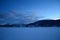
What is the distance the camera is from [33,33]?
155 cm

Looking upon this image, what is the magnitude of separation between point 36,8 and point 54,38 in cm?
54

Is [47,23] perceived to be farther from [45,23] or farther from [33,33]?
[33,33]

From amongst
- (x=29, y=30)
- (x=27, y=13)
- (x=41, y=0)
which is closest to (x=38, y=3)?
(x=41, y=0)

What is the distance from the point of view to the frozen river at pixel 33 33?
59.5 inches

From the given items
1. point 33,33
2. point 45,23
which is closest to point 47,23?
point 45,23

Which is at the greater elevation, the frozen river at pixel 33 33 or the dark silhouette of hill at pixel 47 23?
the dark silhouette of hill at pixel 47 23

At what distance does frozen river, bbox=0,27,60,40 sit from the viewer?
1.51m

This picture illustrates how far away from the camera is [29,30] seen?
1543mm

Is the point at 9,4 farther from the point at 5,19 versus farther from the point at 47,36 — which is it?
the point at 47,36

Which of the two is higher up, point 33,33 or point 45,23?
point 45,23

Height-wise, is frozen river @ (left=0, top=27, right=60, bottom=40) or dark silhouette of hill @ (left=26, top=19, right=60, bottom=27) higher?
dark silhouette of hill @ (left=26, top=19, right=60, bottom=27)

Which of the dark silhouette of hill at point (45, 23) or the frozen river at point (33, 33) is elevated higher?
the dark silhouette of hill at point (45, 23)

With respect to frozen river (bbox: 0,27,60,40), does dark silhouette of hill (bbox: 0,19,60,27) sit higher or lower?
higher

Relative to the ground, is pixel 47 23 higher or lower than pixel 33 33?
Answer: higher
